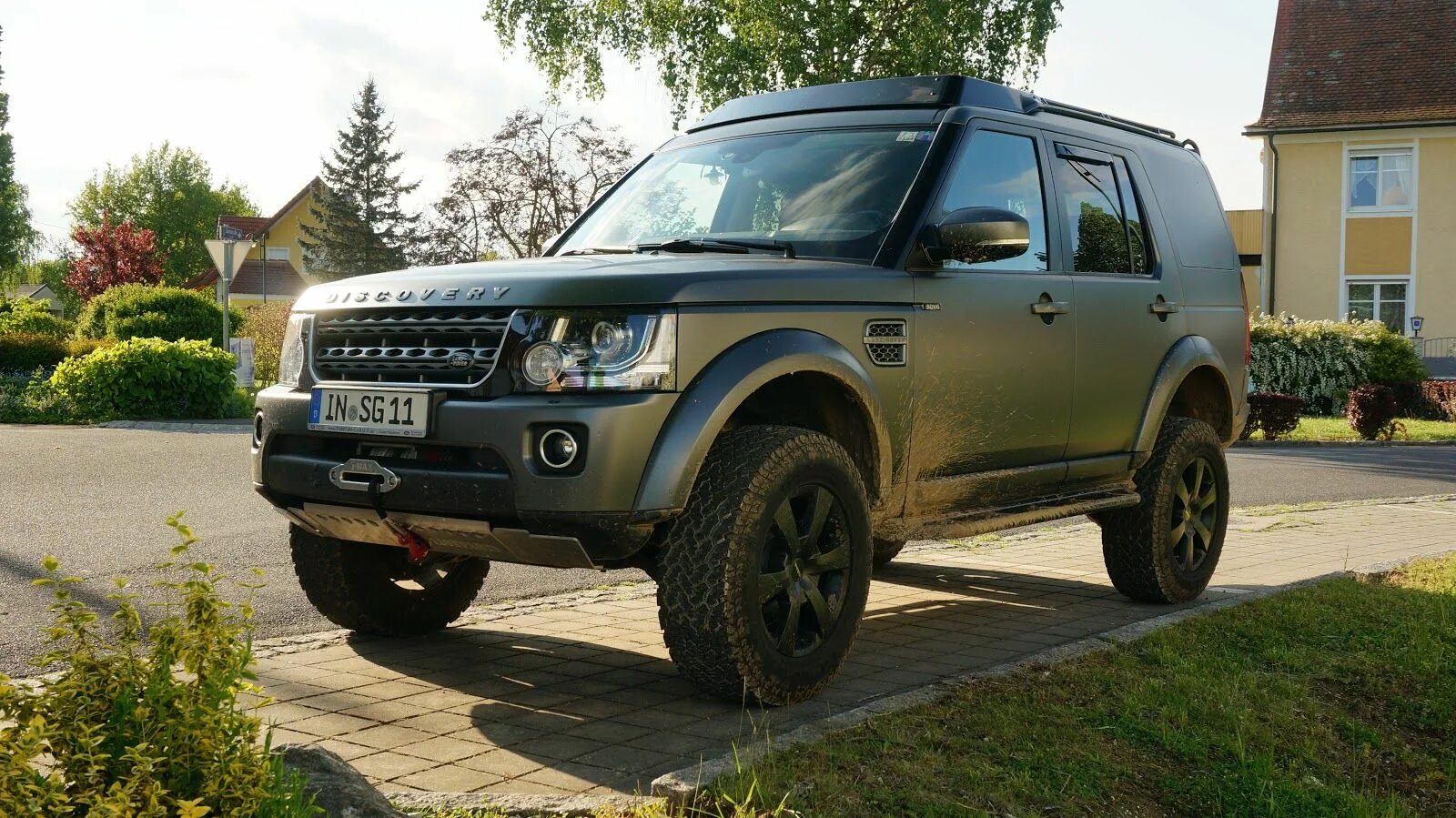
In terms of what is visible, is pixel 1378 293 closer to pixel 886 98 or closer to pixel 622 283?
pixel 886 98

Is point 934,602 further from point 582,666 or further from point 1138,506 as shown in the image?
point 582,666

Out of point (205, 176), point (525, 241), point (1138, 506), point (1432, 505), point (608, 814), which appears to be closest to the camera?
point (608, 814)

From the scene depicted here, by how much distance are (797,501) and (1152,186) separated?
3.33 meters

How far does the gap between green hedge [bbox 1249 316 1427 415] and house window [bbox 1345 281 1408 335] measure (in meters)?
6.39

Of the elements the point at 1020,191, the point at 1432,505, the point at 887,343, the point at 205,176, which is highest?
the point at 205,176

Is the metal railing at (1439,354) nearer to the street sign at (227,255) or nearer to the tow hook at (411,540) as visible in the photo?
the street sign at (227,255)

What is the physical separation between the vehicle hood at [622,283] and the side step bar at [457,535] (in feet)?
2.25

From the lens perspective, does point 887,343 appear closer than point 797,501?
No

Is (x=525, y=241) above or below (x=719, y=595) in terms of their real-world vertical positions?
above

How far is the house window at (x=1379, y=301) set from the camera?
3391 centimetres

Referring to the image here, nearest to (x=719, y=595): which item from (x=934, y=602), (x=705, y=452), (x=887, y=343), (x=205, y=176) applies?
(x=705, y=452)

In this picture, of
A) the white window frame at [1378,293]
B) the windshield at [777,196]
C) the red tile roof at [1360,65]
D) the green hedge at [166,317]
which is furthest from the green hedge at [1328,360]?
the windshield at [777,196]

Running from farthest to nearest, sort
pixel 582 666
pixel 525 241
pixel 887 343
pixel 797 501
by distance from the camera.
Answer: pixel 525 241 → pixel 582 666 → pixel 887 343 → pixel 797 501

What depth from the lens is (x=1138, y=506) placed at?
679 centimetres
